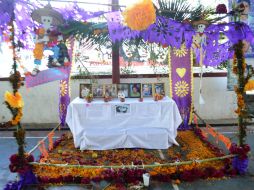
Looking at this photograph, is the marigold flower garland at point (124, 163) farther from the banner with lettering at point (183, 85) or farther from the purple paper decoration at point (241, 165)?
the banner with lettering at point (183, 85)

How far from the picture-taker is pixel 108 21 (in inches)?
205

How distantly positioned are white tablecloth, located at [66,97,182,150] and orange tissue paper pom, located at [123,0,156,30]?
2044 mm

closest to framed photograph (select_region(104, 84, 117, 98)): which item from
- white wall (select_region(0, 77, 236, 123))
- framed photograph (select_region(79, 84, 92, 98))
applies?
framed photograph (select_region(79, 84, 92, 98))

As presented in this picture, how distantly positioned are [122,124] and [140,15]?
247 cm

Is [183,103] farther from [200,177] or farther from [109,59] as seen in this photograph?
[200,177]

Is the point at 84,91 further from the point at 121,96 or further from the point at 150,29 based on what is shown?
the point at 150,29

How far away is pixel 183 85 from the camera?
7930 millimetres

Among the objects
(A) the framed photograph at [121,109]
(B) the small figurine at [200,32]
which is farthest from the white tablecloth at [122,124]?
(B) the small figurine at [200,32]

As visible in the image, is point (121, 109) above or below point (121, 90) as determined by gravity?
below

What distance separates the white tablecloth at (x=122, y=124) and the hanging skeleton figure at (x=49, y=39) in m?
1.00

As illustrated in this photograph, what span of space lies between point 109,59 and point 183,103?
83.2 inches

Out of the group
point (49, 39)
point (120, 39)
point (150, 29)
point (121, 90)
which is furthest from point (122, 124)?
point (49, 39)

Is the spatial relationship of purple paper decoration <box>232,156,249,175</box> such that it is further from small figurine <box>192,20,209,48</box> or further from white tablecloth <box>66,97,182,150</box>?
small figurine <box>192,20,209,48</box>

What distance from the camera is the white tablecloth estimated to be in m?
6.36
